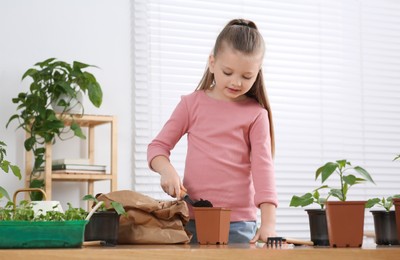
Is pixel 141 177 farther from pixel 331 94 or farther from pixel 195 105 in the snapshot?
pixel 195 105

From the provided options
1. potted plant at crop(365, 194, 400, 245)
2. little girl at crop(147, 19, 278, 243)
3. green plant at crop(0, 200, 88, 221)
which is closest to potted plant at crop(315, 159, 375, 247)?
potted plant at crop(365, 194, 400, 245)

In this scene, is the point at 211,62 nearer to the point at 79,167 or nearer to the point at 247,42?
the point at 247,42

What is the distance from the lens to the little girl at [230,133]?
189cm

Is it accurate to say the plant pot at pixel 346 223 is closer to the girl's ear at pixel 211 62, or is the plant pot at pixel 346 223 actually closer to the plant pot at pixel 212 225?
the plant pot at pixel 212 225

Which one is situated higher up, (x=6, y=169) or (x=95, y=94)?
(x=95, y=94)

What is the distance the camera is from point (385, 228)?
1.62 m

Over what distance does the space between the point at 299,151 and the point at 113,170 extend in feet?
4.59

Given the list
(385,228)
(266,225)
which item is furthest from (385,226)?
(266,225)

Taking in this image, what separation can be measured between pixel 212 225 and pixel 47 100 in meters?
2.46

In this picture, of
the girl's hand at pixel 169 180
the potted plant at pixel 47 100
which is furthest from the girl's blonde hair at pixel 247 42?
the potted plant at pixel 47 100

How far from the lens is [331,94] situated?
15.3ft

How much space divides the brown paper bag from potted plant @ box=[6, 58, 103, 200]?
6.96 ft

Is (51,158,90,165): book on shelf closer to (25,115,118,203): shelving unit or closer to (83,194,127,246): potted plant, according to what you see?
(25,115,118,203): shelving unit

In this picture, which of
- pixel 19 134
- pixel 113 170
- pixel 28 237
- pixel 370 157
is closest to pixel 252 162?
pixel 28 237
